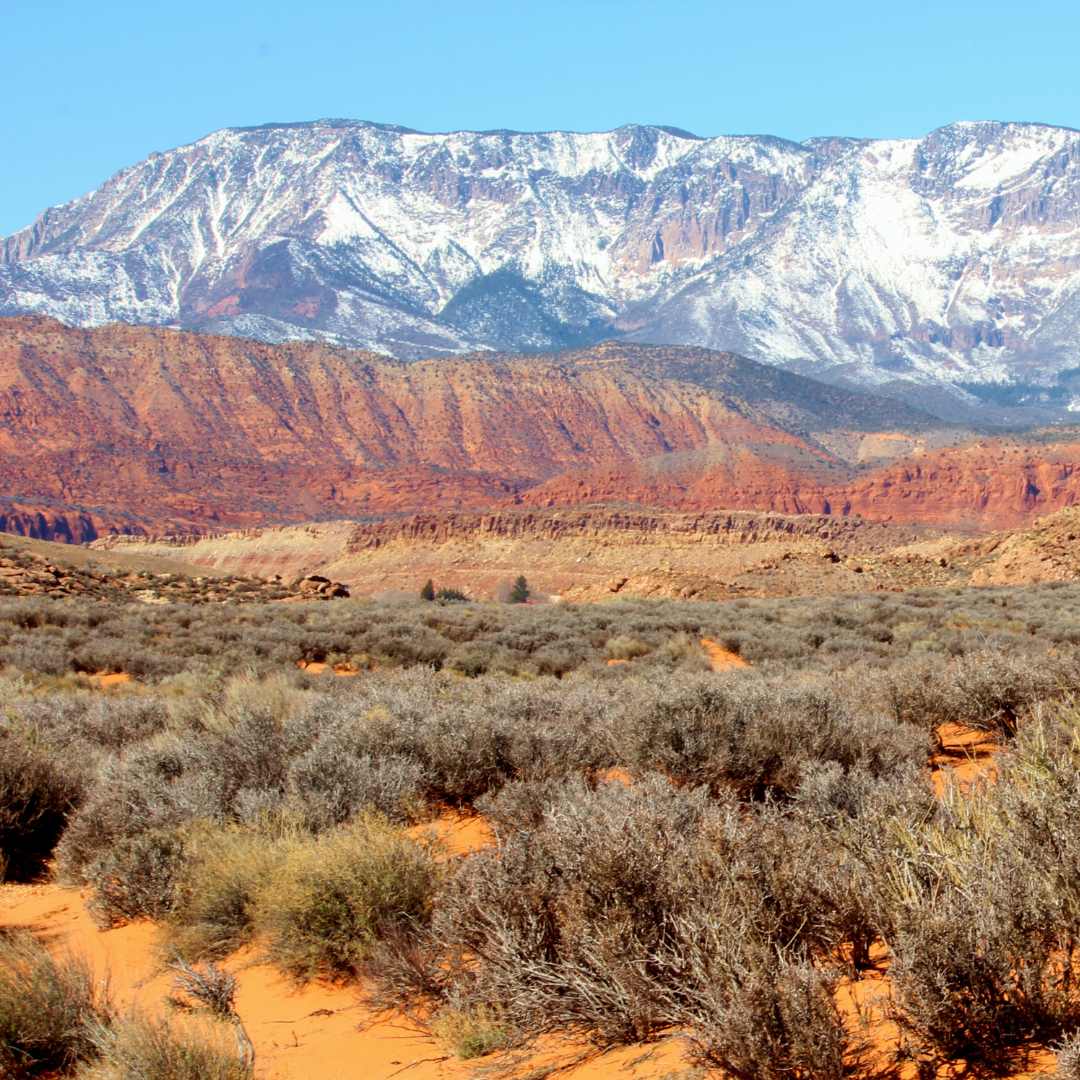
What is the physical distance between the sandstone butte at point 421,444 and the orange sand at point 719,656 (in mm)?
73395

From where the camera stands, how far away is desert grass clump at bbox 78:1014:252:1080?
4.70 metres

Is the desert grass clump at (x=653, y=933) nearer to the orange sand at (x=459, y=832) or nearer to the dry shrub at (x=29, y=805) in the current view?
the orange sand at (x=459, y=832)

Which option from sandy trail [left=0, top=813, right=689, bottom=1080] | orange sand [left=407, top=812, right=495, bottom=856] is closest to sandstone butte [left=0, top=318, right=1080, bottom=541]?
orange sand [left=407, top=812, right=495, bottom=856]

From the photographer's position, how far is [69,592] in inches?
1404

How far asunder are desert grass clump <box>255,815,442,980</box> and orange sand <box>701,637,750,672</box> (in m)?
15.0

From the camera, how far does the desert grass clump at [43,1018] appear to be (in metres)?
5.29

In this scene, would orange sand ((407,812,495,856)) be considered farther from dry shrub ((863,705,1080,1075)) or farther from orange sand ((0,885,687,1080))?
dry shrub ((863,705,1080,1075))

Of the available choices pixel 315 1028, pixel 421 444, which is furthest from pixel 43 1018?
pixel 421 444

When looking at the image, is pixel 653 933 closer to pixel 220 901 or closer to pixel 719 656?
pixel 220 901

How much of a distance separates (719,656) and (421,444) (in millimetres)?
133533

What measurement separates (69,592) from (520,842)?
107 feet

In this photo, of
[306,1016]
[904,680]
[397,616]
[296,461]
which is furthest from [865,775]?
[296,461]

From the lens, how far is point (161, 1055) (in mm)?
4719

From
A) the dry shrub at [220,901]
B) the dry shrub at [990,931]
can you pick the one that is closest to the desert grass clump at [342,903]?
the dry shrub at [220,901]
